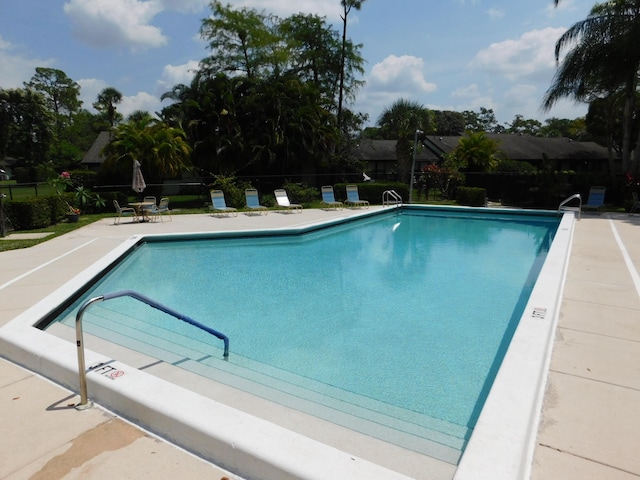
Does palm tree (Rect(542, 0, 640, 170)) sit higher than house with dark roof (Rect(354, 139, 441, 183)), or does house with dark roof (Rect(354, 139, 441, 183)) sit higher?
palm tree (Rect(542, 0, 640, 170))

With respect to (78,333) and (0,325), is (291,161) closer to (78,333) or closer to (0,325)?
(0,325)

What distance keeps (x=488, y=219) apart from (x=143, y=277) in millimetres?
12652

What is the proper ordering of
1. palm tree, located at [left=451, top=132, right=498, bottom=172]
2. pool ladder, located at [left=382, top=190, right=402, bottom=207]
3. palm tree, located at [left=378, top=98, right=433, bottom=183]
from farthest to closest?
palm tree, located at [left=451, top=132, right=498, bottom=172] → palm tree, located at [left=378, top=98, right=433, bottom=183] → pool ladder, located at [left=382, top=190, right=402, bottom=207]

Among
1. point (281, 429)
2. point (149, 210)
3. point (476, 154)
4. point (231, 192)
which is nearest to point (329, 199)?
point (231, 192)

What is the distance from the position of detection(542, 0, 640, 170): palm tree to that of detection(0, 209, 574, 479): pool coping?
19.0 meters

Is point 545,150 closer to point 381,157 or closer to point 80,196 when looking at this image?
point 381,157

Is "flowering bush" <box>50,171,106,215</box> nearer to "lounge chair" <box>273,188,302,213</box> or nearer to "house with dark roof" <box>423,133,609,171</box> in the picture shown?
"lounge chair" <box>273,188,302,213</box>

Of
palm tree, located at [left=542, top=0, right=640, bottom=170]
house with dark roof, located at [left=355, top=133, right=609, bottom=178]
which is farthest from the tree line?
house with dark roof, located at [left=355, top=133, right=609, bottom=178]

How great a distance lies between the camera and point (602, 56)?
60.4 feet

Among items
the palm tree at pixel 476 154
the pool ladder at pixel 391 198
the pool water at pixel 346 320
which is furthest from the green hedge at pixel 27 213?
the palm tree at pixel 476 154

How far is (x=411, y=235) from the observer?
508 inches

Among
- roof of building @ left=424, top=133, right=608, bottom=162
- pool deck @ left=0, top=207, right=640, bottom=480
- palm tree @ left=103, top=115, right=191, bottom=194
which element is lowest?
pool deck @ left=0, top=207, right=640, bottom=480

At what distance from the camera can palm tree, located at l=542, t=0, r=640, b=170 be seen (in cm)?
1767

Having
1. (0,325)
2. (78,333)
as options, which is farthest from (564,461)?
(0,325)
